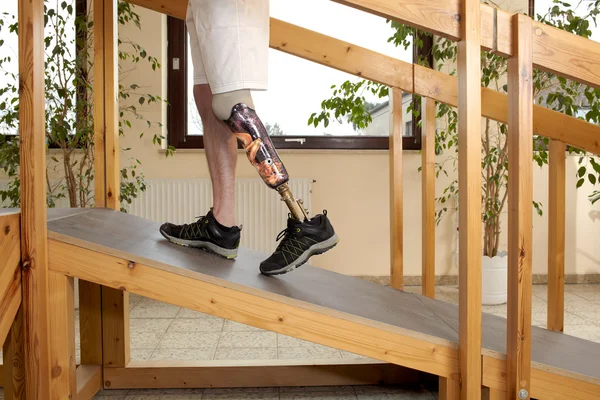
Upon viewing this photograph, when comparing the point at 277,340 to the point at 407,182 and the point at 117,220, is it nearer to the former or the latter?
the point at 117,220

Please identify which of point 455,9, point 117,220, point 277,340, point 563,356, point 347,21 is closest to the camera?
point 455,9

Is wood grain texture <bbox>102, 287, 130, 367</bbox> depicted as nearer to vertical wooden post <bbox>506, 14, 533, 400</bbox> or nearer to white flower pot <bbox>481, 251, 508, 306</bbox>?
vertical wooden post <bbox>506, 14, 533, 400</bbox>

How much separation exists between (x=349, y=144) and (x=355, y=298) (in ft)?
7.63

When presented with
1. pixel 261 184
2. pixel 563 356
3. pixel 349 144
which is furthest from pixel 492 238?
pixel 563 356

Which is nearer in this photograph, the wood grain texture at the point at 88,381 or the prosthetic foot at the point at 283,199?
the prosthetic foot at the point at 283,199

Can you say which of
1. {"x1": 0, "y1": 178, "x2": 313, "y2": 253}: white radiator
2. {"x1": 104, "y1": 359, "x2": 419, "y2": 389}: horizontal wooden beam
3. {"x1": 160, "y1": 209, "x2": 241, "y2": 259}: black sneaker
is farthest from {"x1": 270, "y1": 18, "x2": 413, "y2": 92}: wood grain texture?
{"x1": 0, "y1": 178, "x2": 313, "y2": 253}: white radiator

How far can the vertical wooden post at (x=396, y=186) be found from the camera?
1.92 m

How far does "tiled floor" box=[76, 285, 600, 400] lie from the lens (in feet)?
5.65

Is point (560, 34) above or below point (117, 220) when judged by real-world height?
above

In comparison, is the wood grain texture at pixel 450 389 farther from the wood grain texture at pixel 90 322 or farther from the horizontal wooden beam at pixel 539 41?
the wood grain texture at pixel 90 322

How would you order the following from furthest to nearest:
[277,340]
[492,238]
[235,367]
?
[492,238], [277,340], [235,367]

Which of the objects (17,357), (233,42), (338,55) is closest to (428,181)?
(338,55)

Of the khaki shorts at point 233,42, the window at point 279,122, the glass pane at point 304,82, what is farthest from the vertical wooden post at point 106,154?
the glass pane at point 304,82

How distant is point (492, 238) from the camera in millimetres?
3279
